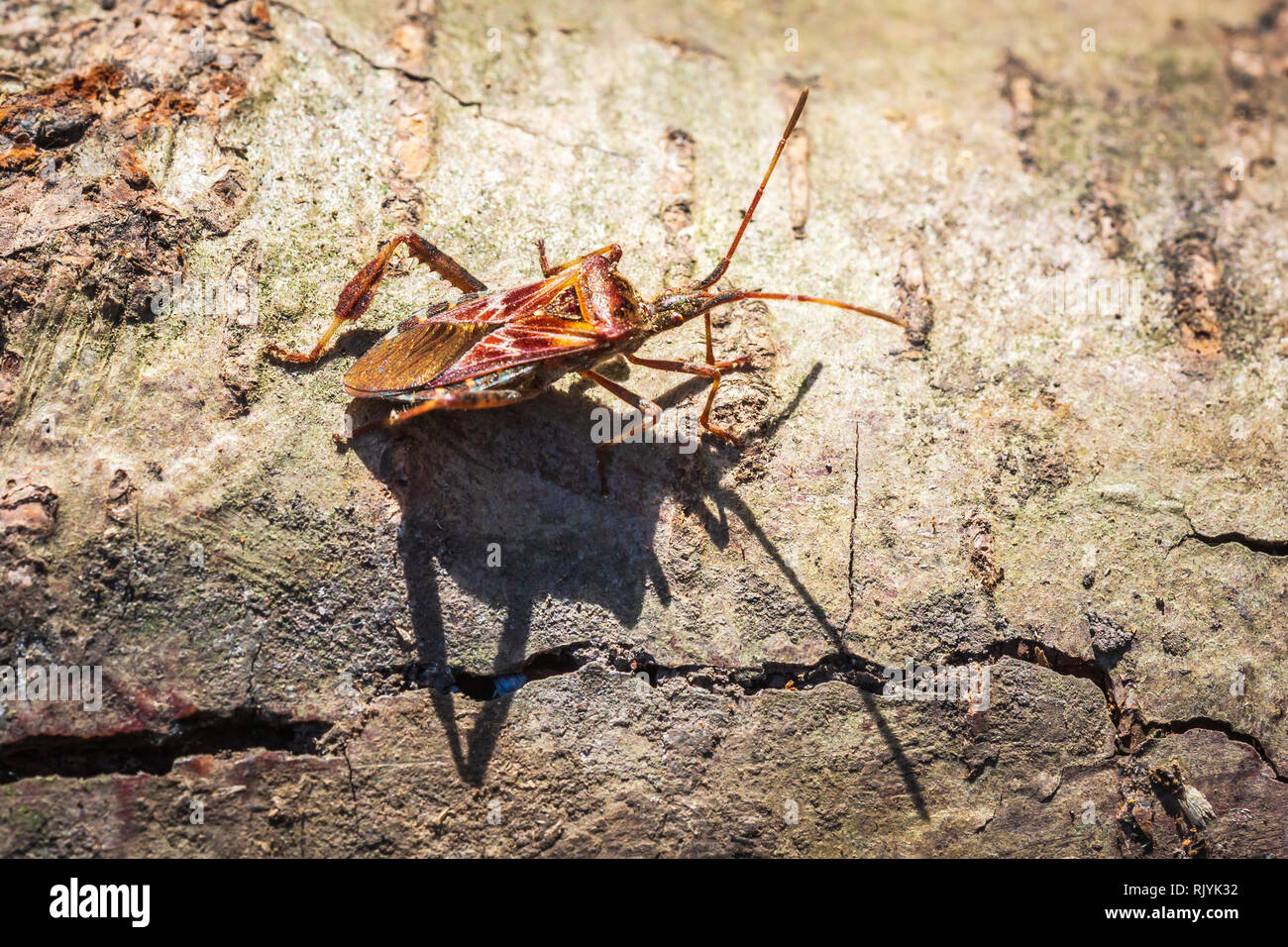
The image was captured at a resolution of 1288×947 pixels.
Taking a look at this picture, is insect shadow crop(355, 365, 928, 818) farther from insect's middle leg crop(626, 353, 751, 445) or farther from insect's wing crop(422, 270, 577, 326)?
insect's wing crop(422, 270, 577, 326)

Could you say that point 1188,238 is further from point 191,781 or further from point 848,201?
point 191,781

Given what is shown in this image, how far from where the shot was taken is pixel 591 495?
3.27m

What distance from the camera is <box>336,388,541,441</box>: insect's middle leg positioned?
119 inches

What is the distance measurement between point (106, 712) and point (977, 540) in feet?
10.2

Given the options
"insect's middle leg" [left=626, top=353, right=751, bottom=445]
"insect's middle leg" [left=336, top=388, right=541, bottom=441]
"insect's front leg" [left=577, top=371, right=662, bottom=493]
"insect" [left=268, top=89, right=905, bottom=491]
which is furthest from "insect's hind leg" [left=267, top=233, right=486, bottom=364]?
"insect's middle leg" [left=626, top=353, right=751, bottom=445]

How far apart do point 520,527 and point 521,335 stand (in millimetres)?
718

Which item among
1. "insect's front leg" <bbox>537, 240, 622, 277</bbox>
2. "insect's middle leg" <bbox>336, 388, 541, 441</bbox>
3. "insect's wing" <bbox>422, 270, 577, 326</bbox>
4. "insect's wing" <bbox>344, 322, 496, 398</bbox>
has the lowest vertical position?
"insect's middle leg" <bbox>336, 388, 541, 441</bbox>

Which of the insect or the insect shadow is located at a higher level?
the insect

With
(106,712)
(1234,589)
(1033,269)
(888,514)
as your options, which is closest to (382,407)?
(106,712)

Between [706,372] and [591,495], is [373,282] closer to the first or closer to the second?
[591,495]

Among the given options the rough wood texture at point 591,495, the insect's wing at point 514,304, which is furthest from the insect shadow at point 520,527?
the insect's wing at point 514,304

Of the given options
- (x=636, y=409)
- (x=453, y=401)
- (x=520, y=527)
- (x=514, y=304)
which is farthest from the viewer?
(x=636, y=409)

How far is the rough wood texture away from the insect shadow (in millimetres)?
14

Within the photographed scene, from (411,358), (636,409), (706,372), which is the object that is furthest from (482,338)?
(706,372)
